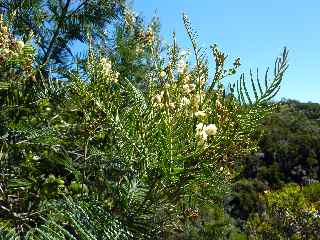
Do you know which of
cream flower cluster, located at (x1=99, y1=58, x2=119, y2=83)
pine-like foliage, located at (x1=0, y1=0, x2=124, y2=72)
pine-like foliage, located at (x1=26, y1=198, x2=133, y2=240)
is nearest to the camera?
pine-like foliage, located at (x1=26, y1=198, x2=133, y2=240)

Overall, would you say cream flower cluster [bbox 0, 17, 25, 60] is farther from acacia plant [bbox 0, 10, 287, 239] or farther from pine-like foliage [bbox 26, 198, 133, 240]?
pine-like foliage [bbox 26, 198, 133, 240]

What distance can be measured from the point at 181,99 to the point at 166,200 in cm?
36

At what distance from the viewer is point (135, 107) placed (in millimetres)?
1959

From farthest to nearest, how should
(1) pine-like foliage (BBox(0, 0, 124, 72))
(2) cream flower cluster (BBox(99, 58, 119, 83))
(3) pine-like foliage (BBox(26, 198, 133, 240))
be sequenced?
(1) pine-like foliage (BBox(0, 0, 124, 72)), (2) cream flower cluster (BBox(99, 58, 119, 83)), (3) pine-like foliage (BBox(26, 198, 133, 240))

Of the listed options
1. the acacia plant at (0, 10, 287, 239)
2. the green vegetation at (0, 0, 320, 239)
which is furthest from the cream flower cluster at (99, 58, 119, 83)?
the acacia plant at (0, 10, 287, 239)

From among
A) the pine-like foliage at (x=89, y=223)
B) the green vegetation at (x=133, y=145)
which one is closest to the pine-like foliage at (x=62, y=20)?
the green vegetation at (x=133, y=145)

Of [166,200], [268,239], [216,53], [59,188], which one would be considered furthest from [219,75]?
[268,239]

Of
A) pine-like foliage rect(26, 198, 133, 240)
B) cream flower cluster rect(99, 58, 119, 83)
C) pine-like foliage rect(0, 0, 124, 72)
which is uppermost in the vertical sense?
pine-like foliage rect(0, 0, 124, 72)

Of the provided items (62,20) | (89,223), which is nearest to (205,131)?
(89,223)

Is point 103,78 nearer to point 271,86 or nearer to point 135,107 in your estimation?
point 135,107

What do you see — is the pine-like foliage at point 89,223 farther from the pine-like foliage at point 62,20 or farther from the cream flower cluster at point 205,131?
the pine-like foliage at point 62,20

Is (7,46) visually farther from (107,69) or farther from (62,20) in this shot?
(62,20)

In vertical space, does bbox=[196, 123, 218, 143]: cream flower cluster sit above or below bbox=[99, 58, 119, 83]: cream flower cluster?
below

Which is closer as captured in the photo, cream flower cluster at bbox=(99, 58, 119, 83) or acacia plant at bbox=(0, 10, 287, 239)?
acacia plant at bbox=(0, 10, 287, 239)
